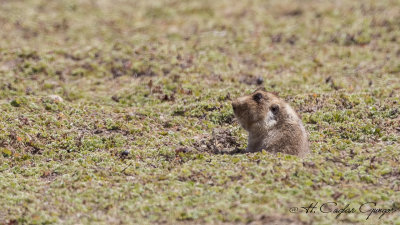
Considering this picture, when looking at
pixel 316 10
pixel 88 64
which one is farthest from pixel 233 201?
pixel 316 10

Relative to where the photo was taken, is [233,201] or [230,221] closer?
[230,221]

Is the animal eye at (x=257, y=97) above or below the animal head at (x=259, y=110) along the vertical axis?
above

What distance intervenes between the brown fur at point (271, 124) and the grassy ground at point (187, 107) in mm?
503

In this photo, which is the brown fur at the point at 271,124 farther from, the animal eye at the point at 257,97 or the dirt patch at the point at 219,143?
the dirt patch at the point at 219,143

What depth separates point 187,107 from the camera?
13.3 meters

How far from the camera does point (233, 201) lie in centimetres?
817

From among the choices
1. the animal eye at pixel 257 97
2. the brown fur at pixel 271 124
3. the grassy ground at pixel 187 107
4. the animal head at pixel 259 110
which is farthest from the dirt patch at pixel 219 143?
the animal eye at pixel 257 97

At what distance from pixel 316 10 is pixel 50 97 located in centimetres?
1280

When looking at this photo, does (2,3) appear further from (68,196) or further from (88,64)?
(68,196)

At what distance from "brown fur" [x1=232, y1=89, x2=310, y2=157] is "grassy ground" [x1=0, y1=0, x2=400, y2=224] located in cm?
50

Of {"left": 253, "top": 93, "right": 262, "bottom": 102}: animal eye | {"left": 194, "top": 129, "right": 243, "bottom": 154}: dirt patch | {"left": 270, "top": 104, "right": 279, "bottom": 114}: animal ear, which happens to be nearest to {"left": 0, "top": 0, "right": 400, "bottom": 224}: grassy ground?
{"left": 194, "top": 129, "right": 243, "bottom": 154}: dirt patch

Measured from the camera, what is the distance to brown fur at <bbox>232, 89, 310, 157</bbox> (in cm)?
984

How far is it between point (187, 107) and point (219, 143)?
236 centimetres

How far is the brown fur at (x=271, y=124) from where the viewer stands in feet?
32.3
